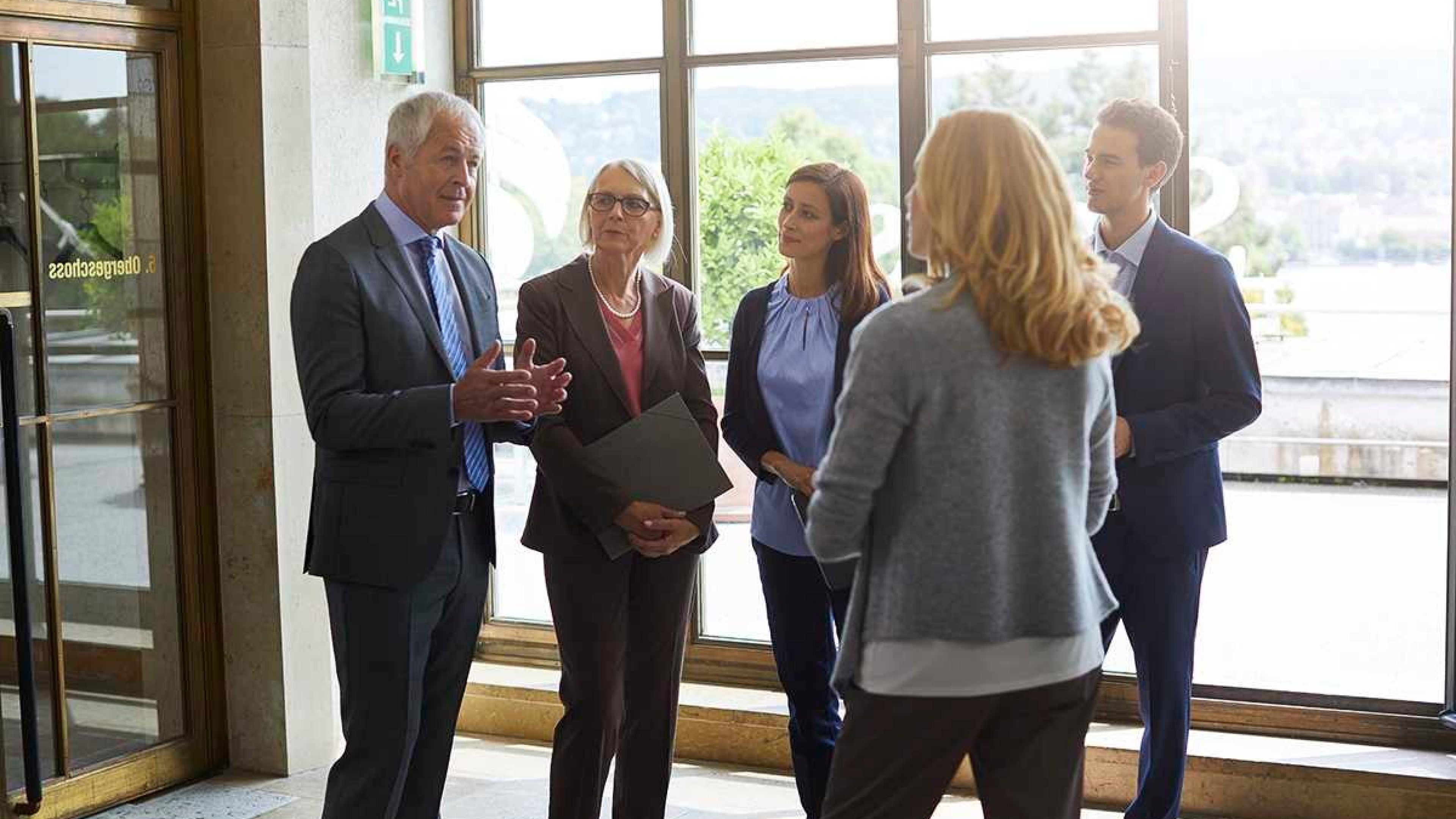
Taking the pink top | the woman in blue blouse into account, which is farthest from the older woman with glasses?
the woman in blue blouse

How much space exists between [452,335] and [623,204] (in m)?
0.47

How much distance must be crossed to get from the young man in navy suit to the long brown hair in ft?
1.73

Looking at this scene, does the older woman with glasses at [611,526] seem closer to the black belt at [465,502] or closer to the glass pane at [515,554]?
the black belt at [465,502]

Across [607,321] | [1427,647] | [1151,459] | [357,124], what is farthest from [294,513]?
[1427,647]

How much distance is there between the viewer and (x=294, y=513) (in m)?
4.50

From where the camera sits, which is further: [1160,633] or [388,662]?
[1160,633]

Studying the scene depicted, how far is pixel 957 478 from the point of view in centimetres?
221

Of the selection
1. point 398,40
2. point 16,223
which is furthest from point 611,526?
point 398,40

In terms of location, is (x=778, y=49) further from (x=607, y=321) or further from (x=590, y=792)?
(x=590, y=792)

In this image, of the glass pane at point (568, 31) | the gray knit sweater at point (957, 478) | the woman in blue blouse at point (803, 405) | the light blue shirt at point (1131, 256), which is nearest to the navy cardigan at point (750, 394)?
the woman in blue blouse at point (803, 405)

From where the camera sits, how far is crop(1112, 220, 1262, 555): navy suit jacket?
11.5ft

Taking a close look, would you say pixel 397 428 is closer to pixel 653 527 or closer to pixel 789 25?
pixel 653 527

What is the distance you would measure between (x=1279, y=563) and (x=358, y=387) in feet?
8.78

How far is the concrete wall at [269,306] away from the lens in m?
4.37
